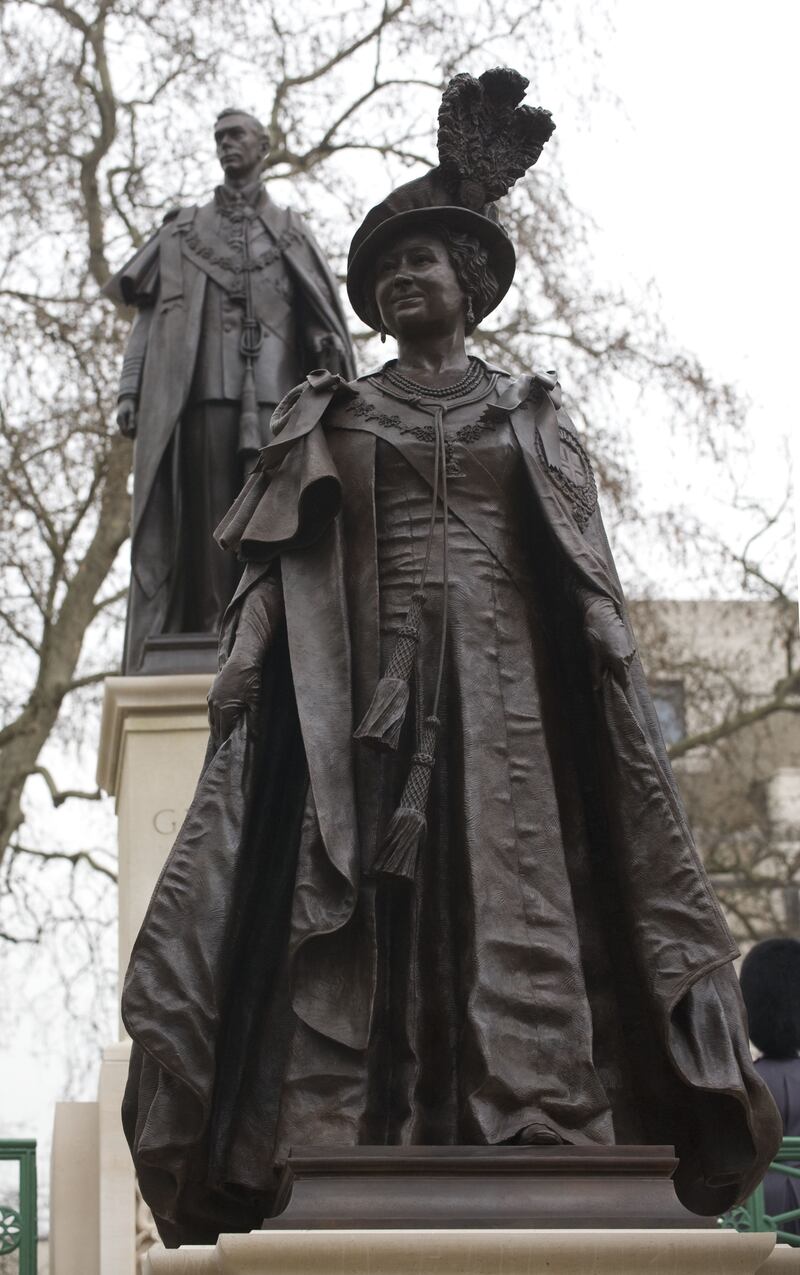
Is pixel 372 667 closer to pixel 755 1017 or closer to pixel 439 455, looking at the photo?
pixel 439 455

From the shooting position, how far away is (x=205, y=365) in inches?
444

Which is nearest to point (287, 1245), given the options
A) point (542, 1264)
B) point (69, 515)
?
point (542, 1264)

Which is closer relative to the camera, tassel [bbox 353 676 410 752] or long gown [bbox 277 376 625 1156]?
long gown [bbox 277 376 625 1156]

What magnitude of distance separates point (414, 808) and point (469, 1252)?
106 centimetres

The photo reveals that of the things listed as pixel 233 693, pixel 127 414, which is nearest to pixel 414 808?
pixel 233 693

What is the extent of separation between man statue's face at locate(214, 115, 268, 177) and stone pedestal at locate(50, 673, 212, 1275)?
2.59 meters

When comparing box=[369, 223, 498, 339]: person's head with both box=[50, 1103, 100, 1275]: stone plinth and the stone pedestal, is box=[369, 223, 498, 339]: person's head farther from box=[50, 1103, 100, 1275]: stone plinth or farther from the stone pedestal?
box=[50, 1103, 100, 1275]: stone plinth

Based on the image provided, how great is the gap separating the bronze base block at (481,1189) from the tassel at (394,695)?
0.91m

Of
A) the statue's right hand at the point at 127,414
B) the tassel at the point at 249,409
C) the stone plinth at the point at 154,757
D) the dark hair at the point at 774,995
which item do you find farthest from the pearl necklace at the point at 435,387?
the statue's right hand at the point at 127,414

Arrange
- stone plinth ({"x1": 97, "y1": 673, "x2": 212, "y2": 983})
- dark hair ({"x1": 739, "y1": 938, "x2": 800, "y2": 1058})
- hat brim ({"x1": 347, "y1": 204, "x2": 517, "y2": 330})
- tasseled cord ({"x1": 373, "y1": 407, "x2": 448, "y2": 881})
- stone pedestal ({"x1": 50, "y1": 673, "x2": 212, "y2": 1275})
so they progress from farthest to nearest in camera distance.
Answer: stone plinth ({"x1": 97, "y1": 673, "x2": 212, "y2": 983}) → stone pedestal ({"x1": 50, "y1": 673, "x2": 212, "y2": 1275}) → dark hair ({"x1": 739, "y1": 938, "x2": 800, "y2": 1058}) → hat brim ({"x1": 347, "y1": 204, "x2": 517, "y2": 330}) → tasseled cord ({"x1": 373, "y1": 407, "x2": 448, "y2": 881})

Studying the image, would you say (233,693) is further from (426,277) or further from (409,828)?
(426,277)

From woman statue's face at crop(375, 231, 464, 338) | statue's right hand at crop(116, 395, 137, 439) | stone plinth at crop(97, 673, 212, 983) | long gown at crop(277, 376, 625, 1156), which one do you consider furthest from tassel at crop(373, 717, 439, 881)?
statue's right hand at crop(116, 395, 137, 439)

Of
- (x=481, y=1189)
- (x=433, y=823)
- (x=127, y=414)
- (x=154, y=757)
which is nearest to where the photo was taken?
(x=481, y=1189)

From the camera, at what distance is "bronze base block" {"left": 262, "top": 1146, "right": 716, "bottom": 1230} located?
17.1ft
